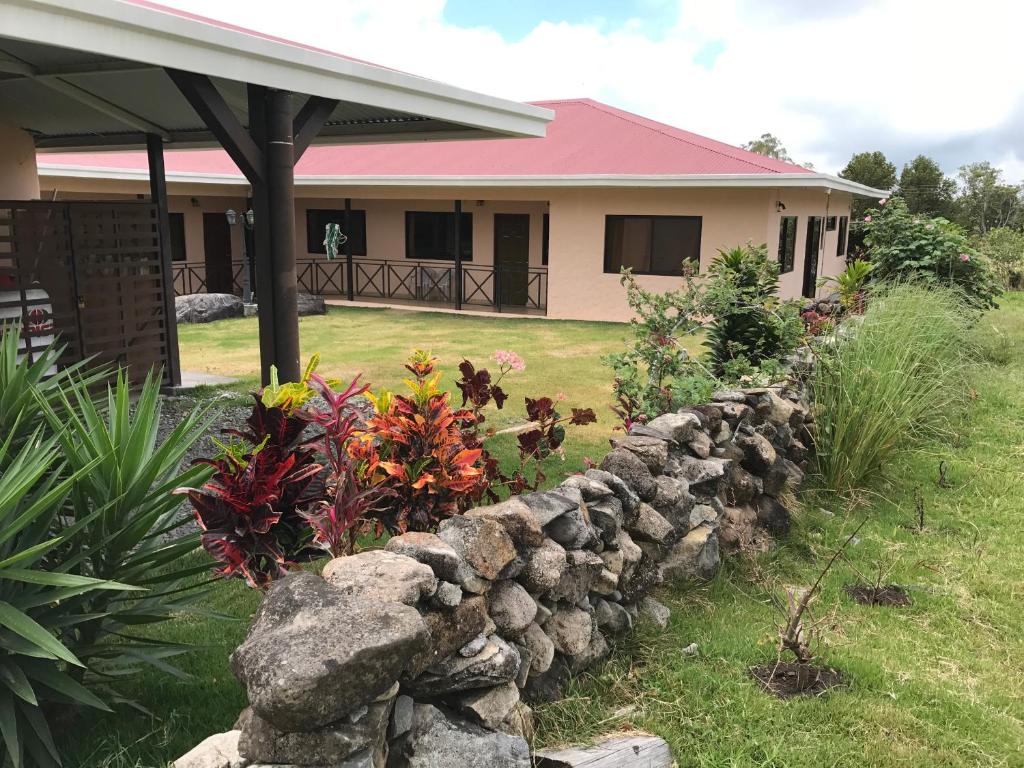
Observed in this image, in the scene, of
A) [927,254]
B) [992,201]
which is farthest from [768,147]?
[927,254]

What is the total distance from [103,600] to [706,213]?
48.1 feet

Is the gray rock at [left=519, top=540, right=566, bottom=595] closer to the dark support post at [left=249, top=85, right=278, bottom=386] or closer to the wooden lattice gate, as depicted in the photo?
the dark support post at [left=249, top=85, right=278, bottom=386]

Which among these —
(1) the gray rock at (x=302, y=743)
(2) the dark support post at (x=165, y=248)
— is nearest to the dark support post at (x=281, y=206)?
(2) the dark support post at (x=165, y=248)

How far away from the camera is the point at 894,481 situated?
6258 millimetres

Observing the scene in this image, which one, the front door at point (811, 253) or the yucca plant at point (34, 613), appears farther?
the front door at point (811, 253)

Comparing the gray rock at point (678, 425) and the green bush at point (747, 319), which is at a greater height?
the green bush at point (747, 319)

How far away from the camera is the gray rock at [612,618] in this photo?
12.0 ft

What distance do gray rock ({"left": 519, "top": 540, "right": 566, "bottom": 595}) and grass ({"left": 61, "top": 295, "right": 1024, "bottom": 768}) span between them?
1.53 ft

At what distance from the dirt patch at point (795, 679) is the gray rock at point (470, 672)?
1.28m

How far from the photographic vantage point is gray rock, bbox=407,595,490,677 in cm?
252

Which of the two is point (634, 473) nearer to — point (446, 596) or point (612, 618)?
point (612, 618)

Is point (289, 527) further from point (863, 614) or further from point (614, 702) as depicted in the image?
point (863, 614)

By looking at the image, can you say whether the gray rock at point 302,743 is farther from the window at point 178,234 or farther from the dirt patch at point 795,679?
the window at point 178,234

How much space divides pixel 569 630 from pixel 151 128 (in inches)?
306
